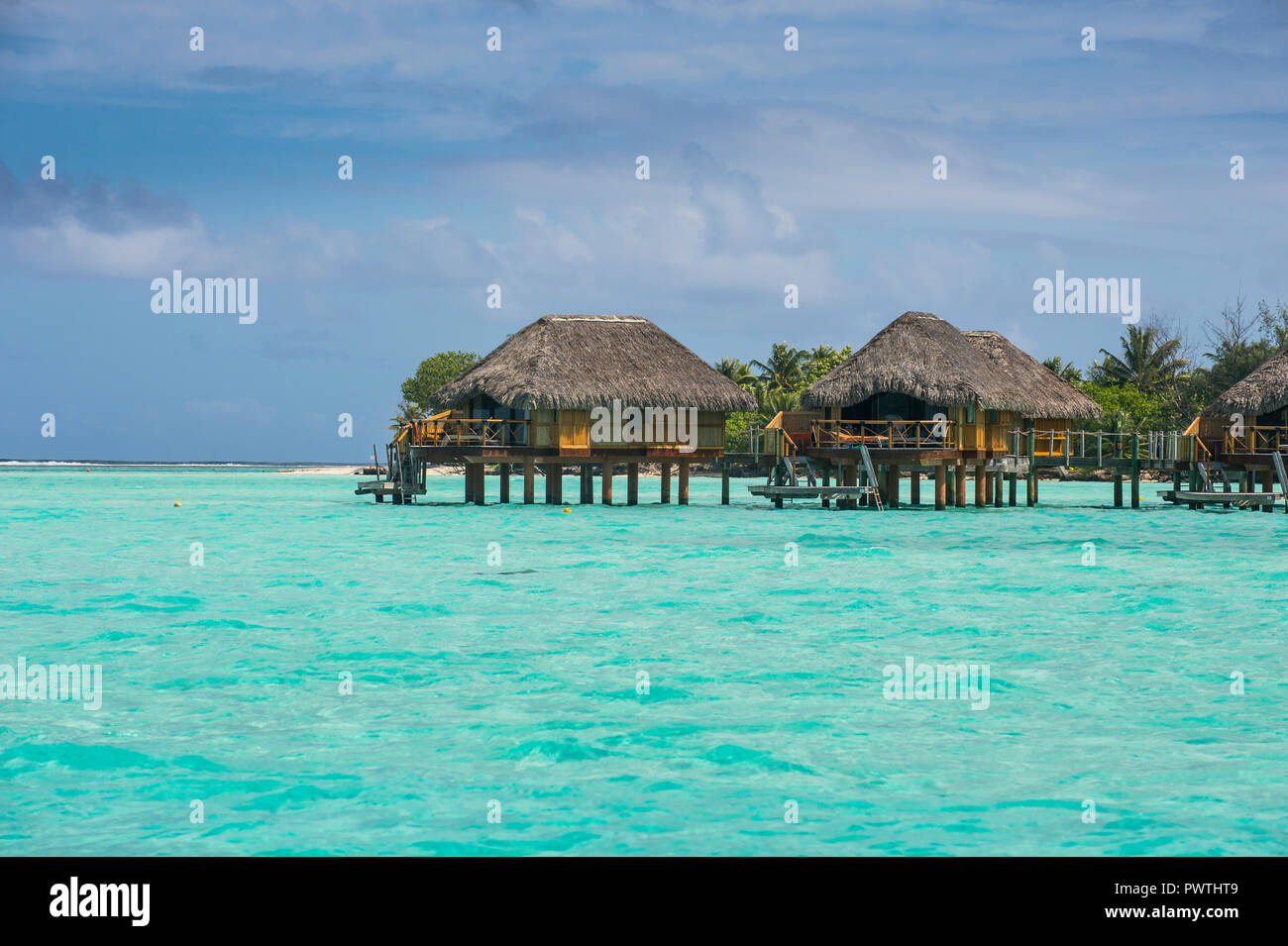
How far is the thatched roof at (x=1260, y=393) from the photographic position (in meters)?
36.5

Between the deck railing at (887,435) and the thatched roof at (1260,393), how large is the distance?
8498 mm

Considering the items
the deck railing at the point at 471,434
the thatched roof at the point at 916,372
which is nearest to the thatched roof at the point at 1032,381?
the thatched roof at the point at 916,372

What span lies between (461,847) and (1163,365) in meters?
69.9

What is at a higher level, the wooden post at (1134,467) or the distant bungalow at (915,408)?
the distant bungalow at (915,408)

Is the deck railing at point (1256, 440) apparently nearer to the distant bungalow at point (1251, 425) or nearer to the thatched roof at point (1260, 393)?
the distant bungalow at point (1251, 425)

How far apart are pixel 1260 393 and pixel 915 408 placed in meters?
9.55

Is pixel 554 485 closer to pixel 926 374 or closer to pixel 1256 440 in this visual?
pixel 926 374

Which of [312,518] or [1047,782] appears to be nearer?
[1047,782]

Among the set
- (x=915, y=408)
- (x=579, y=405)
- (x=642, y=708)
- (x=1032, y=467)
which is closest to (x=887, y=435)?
(x=915, y=408)

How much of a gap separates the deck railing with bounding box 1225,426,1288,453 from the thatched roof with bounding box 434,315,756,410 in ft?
43.9

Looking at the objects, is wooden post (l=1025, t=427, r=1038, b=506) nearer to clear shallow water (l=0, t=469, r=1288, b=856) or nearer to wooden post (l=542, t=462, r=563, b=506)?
wooden post (l=542, t=462, r=563, b=506)
